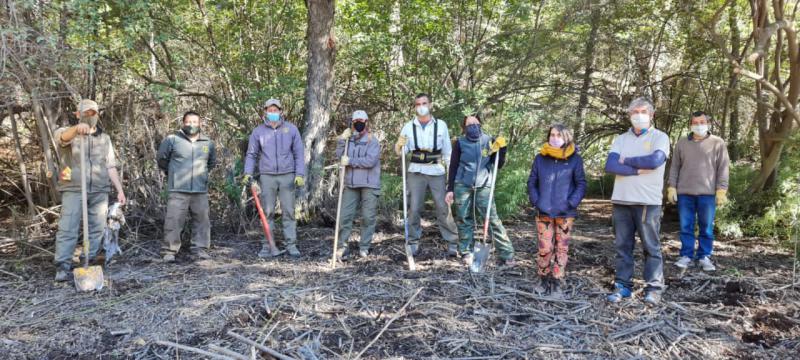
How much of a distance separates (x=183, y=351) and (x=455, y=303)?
2097mm

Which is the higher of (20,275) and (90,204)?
(90,204)

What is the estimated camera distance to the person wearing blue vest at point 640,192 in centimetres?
432

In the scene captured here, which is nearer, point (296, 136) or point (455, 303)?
point (455, 303)

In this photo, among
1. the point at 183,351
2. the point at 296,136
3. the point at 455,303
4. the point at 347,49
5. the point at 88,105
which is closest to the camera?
the point at 183,351

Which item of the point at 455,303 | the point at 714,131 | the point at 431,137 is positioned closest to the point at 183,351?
the point at 455,303

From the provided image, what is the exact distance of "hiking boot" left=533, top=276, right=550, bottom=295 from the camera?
4.66m

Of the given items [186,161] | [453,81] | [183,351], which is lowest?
[183,351]

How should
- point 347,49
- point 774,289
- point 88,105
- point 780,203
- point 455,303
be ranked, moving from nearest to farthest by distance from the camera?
point 455,303
point 774,289
point 88,105
point 780,203
point 347,49

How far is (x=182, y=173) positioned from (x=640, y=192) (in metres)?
4.70

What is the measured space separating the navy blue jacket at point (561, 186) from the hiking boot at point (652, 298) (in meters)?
0.89

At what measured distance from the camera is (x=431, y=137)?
571cm

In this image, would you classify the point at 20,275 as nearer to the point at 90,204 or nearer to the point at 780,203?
the point at 90,204

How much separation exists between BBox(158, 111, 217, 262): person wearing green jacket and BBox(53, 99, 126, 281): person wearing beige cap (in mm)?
602

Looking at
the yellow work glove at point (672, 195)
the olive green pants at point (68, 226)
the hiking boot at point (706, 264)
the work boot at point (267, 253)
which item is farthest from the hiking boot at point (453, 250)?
the olive green pants at point (68, 226)
